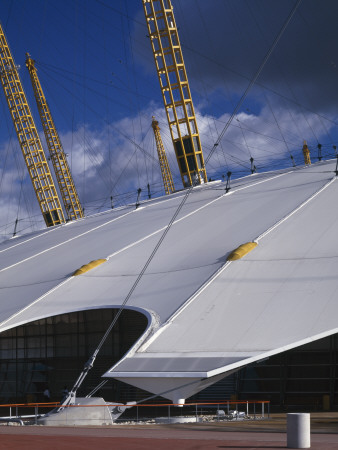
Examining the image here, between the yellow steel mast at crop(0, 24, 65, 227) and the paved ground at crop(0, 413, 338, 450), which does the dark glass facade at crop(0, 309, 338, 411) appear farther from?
the yellow steel mast at crop(0, 24, 65, 227)

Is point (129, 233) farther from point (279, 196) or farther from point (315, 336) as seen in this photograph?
point (315, 336)

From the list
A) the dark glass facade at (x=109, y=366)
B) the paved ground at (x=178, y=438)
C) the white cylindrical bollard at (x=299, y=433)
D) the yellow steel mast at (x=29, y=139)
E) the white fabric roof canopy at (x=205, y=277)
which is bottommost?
the paved ground at (x=178, y=438)

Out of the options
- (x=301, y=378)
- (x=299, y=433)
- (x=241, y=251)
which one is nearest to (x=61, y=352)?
(x=241, y=251)

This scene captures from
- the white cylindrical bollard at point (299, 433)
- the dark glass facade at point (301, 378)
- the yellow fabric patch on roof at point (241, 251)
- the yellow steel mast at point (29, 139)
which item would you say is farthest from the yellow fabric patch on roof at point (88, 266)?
the yellow steel mast at point (29, 139)

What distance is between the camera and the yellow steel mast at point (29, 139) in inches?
3430

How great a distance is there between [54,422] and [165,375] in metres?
4.82

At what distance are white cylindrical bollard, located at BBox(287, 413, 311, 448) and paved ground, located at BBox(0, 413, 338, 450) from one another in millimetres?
246

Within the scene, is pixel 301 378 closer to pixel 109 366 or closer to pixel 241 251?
pixel 241 251

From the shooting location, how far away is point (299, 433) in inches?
611

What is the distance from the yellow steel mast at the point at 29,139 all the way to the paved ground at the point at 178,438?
68.4 m

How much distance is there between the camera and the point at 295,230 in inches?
1278

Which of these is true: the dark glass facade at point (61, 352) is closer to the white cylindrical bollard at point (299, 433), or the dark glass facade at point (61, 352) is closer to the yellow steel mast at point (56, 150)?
the white cylindrical bollard at point (299, 433)

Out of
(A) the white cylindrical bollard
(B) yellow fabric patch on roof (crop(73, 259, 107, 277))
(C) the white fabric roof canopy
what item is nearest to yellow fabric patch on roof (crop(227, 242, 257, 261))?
(C) the white fabric roof canopy

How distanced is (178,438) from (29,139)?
75199mm
